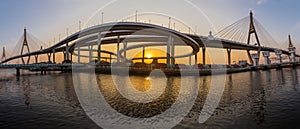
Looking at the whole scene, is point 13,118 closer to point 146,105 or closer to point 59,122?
point 59,122

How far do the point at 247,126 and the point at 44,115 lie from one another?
1246 centimetres

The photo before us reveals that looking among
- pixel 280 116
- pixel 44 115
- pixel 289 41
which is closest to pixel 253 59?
pixel 289 41

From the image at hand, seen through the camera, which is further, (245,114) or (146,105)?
(146,105)

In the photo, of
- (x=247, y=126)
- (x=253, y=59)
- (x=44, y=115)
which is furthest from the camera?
(x=253, y=59)

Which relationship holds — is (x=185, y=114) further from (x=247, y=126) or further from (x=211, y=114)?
(x=247, y=126)

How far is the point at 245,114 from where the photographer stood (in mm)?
12156

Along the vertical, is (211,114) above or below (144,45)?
below

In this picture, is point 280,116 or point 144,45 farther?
point 144,45

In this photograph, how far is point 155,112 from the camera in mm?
12938

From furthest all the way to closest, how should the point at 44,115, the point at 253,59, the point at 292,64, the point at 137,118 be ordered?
1. the point at 292,64
2. the point at 253,59
3. the point at 44,115
4. the point at 137,118

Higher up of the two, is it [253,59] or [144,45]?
[144,45]

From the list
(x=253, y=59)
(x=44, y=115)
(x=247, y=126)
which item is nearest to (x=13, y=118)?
(x=44, y=115)

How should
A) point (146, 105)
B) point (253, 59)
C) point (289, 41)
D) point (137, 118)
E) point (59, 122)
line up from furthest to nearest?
point (289, 41) → point (253, 59) → point (146, 105) → point (137, 118) → point (59, 122)

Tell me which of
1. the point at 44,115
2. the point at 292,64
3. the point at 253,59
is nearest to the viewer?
the point at 44,115
